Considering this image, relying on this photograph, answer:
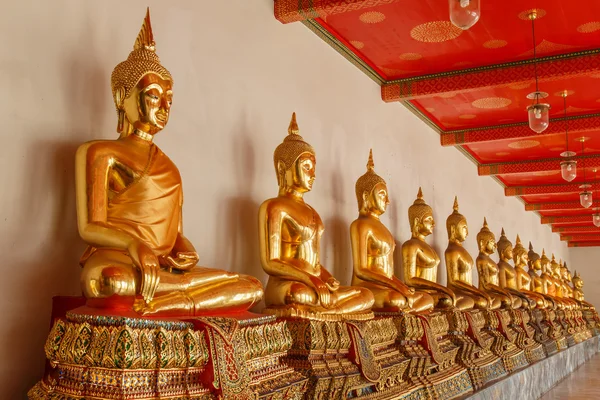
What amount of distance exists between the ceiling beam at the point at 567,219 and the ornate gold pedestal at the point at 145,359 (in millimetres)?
13644

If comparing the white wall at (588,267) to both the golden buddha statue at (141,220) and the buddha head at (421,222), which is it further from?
the golden buddha statue at (141,220)

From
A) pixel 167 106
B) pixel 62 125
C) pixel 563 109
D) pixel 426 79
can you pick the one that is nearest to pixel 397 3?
pixel 426 79

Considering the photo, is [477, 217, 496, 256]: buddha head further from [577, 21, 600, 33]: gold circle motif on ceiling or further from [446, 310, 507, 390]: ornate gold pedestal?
[577, 21, 600, 33]: gold circle motif on ceiling

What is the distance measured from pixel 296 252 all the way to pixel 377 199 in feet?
4.06

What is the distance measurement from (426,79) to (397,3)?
142cm

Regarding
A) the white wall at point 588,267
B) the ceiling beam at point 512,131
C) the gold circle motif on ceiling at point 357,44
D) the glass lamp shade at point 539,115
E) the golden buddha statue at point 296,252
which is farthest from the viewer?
the white wall at point 588,267

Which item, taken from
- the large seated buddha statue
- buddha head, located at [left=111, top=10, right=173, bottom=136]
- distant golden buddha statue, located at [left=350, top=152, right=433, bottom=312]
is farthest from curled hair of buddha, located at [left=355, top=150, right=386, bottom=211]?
the large seated buddha statue

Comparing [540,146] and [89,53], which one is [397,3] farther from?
[540,146]

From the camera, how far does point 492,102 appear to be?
22.2 feet

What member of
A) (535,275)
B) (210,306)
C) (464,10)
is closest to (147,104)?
(210,306)

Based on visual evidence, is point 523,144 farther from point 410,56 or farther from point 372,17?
point 372,17

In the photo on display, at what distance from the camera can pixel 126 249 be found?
232 cm

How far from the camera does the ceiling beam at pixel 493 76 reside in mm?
5344

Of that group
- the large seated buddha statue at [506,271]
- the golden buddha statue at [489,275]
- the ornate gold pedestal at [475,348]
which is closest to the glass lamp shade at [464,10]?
the ornate gold pedestal at [475,348]
